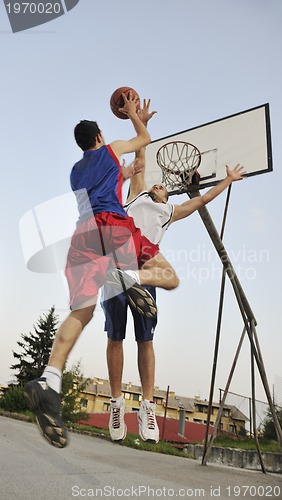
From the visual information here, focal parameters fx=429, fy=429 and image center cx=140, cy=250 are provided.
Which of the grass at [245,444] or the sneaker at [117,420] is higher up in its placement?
the sneaker at [117,420]

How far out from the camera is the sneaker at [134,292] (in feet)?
5.42

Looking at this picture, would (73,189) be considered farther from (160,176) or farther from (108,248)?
(160,176)

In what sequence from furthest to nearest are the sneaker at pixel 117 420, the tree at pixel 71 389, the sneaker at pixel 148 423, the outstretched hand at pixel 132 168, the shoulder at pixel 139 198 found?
the tree at pixel 71 389 < the shoulder at pixel 139 198 < the outstretched hand at pixel 132 168 < the sneaker at pixel 117 420 < the sneaker at pixel 148 423

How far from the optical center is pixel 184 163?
4.73 m

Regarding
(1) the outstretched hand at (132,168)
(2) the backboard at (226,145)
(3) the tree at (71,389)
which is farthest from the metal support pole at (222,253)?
(3) the tree at (71,389)

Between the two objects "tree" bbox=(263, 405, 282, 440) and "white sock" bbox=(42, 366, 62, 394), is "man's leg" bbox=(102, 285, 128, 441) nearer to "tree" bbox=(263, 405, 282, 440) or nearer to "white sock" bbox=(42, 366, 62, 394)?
"white sock" bbox=(42, 366, 62, 394)

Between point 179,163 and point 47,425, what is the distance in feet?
11.8

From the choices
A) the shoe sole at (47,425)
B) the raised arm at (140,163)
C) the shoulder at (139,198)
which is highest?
the raised arm at (140,163)

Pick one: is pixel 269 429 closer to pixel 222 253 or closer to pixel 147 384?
pixel 222 253

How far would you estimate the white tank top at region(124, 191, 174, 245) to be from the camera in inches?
102

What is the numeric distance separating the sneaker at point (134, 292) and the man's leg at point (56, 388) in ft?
0.62

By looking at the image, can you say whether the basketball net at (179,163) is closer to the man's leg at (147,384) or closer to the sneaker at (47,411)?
the man's leg at (147,384)

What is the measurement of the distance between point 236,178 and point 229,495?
25.3 feet

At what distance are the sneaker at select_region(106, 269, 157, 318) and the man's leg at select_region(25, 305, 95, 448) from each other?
19 centimetres
